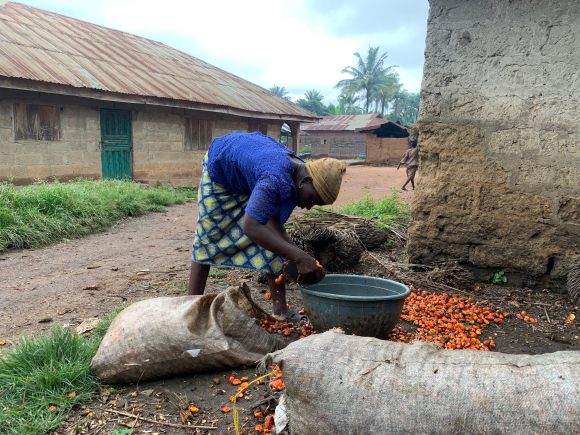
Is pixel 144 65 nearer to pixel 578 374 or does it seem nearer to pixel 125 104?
pixel 125 104

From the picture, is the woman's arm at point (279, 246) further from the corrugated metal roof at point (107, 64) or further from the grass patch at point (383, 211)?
the corrugated metal roof at point (107, 64)

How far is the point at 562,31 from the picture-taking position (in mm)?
3516

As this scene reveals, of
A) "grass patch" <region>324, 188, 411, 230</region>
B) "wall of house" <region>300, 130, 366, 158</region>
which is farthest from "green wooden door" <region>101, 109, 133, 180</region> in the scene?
"wall of house" <region>300, 130, 366, 158</region>

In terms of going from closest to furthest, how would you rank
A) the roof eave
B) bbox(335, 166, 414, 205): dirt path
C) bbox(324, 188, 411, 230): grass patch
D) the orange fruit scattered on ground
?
the orange fruit scattered on ground, bbox(324, 188, 411, 230): grass patch, the roof eave, bbox(335, 166, 414, 205): dirt path

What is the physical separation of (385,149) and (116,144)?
17.9m

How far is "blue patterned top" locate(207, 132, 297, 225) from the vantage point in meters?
2.38

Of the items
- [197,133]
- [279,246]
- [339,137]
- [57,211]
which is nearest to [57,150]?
[57,211]

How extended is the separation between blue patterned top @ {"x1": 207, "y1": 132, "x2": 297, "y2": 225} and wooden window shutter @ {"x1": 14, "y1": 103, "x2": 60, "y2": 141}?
7578 mm

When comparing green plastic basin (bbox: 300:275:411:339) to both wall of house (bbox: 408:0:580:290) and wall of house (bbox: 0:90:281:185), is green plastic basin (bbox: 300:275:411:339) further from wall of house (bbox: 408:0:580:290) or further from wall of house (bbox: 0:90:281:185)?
wall of house (bbox: 0:90:281:185)

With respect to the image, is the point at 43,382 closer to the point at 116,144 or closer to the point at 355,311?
the point at 355,311

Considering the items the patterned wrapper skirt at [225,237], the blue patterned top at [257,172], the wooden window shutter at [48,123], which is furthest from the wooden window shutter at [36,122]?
the blue patterned top at [257,172]

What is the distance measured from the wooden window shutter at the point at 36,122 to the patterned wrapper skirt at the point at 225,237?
747 centimetres

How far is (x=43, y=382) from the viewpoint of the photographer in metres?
2.26

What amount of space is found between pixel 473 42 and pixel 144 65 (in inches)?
415
